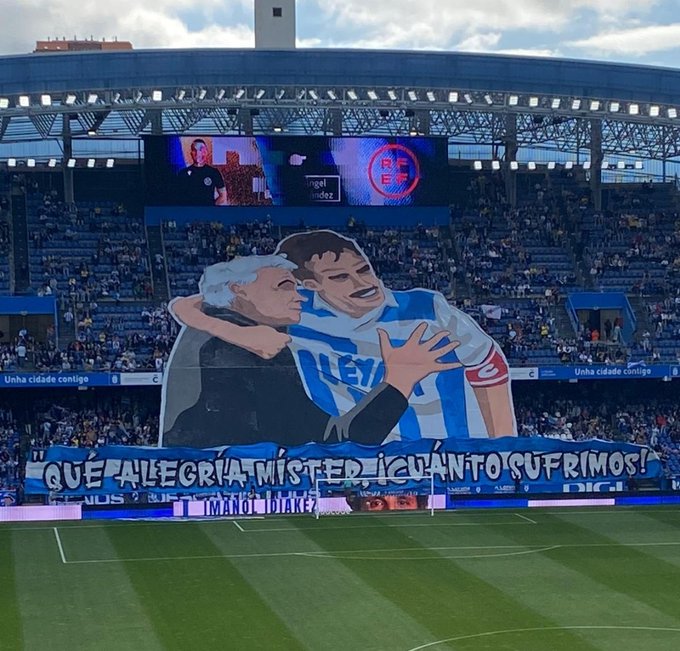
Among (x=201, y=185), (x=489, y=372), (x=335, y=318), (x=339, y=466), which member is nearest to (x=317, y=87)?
(x=335, y=318)

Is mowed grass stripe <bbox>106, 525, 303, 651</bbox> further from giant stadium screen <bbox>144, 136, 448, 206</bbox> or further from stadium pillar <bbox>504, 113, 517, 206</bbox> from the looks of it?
stadium pillar <bbox>504, 113, 517, 206</bbox>

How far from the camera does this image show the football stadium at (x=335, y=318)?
39500 mm

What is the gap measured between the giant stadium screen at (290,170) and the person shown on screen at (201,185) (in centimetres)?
4

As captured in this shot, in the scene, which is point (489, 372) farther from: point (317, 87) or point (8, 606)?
point (8, 606)

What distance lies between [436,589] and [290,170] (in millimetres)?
30018

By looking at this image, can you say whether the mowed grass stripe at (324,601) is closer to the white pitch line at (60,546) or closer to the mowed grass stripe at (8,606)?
the white pitch line at (60,546)

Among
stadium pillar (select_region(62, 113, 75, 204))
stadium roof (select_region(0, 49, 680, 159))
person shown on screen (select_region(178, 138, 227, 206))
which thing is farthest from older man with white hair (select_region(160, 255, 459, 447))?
stadium pillar (select_region(62, 113, 75, 204))

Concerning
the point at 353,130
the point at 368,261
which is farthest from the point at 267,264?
the point at 353,130

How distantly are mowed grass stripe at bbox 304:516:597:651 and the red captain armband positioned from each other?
1392 cm

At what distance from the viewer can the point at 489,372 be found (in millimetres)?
52969

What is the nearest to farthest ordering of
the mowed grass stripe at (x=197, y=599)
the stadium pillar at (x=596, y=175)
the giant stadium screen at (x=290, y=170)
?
the mowed grass stripe at (x=197, y=599) → the giant stadium screen at (x=290, y=170) → the stadium pillar at (x=596, y=175)

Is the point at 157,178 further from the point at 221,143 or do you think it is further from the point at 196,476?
the point at 196,476

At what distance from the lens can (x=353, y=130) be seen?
2359 inches

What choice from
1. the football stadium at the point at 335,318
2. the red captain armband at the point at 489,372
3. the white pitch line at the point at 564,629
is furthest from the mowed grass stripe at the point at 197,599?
the red captain armband at the point at 489,372
